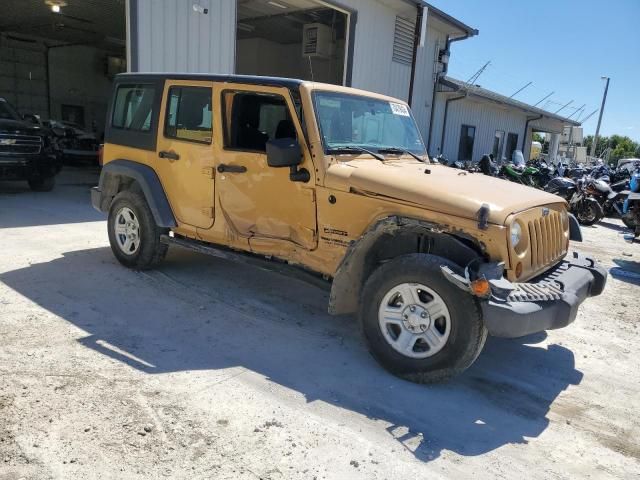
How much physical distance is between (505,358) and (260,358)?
2.02m

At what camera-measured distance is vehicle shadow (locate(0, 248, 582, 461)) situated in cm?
326

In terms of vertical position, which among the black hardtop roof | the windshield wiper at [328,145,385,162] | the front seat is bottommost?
the windshield wiper at [328,145,385,162]

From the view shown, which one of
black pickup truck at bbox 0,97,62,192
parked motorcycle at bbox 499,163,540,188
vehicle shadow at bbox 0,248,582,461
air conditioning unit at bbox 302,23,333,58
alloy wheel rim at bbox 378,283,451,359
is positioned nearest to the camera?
vehicle shadow at bbox 0,248,582,461

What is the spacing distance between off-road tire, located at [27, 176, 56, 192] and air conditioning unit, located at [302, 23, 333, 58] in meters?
7.87

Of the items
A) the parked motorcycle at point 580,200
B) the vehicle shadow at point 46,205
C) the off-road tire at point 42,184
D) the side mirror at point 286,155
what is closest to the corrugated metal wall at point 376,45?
the parked motorcycle at point 580,200

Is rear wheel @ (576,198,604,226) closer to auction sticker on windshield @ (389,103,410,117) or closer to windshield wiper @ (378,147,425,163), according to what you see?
auction sticker on windshield @ (389,103,410,117)

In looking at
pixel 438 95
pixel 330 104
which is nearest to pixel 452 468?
pixel 330 104

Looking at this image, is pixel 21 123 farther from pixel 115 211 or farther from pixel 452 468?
pixel 452 468

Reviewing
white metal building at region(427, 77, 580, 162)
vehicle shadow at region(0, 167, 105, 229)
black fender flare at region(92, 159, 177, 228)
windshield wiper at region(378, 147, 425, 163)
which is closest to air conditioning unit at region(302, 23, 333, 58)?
white metal building at region(427, 77, 580, 162)

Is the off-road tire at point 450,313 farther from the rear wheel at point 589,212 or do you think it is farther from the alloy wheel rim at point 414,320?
the rear wheel at point 589,212

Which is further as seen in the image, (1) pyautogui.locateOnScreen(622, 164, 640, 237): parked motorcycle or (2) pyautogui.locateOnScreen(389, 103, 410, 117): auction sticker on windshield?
(1) pyautogui.locateOnScreen(622, 164, 640, 237): parked motorcycle

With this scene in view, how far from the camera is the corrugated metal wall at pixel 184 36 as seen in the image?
29.2ft

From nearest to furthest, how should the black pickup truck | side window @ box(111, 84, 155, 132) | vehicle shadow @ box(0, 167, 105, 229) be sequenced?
side window @ box(111, 84, 155, 132)
vehicle shadow @ box(0, 167, 105, 229)
the black pickup truck

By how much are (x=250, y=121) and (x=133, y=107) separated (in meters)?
1.74
